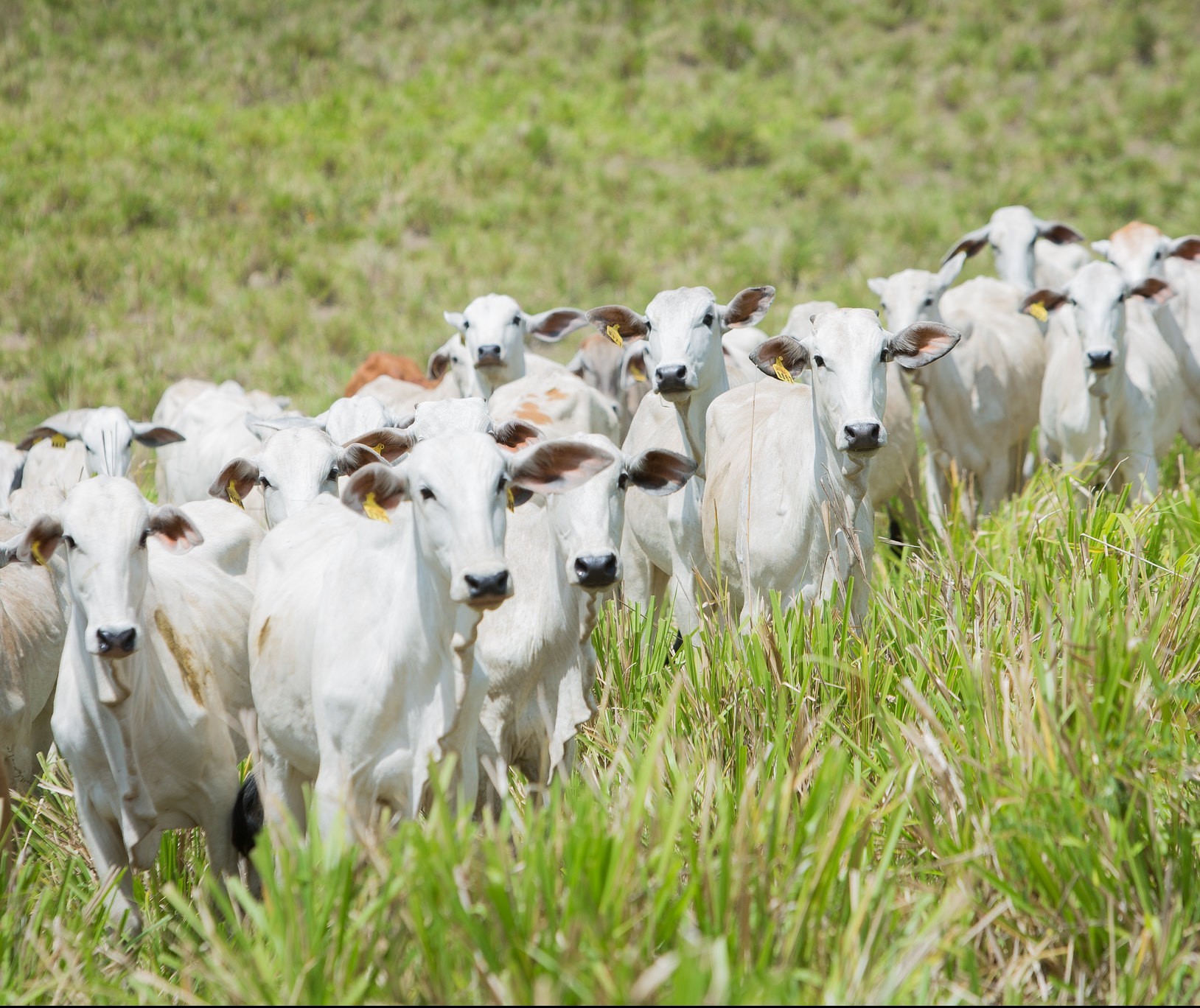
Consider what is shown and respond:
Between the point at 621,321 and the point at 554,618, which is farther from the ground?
the point at 621,321

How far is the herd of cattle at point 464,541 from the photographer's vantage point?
3904mm

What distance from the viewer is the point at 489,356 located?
817cm

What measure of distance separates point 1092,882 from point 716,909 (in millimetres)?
1025

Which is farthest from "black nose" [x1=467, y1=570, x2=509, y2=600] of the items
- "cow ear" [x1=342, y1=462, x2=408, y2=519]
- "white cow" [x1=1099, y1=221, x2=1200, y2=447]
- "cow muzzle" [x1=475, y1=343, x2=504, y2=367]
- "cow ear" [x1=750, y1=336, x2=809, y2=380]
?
"white cow" [x1=1099, y1=221, x2=1200, y2=447]

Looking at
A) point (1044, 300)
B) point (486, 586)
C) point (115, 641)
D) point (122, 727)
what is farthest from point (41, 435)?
point (1044, 300)

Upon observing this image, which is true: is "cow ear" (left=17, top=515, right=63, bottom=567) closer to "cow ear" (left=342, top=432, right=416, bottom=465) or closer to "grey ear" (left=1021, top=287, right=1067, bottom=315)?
"cow ear" (left=342, top=432, right=416, bottom=465)

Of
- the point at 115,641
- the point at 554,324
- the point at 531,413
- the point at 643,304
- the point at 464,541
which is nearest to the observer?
the point at 464,541

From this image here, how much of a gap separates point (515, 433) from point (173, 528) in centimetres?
133

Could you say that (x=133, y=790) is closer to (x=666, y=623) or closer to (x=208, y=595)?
(x=208, y=595)

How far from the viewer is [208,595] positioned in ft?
16.9

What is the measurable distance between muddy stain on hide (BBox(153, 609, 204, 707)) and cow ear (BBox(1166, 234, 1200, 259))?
7542mm

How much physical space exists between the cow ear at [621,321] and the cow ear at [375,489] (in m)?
2.76

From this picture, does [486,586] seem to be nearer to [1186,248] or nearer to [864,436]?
[864,436]

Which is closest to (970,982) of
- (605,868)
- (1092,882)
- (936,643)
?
(1092,882)
